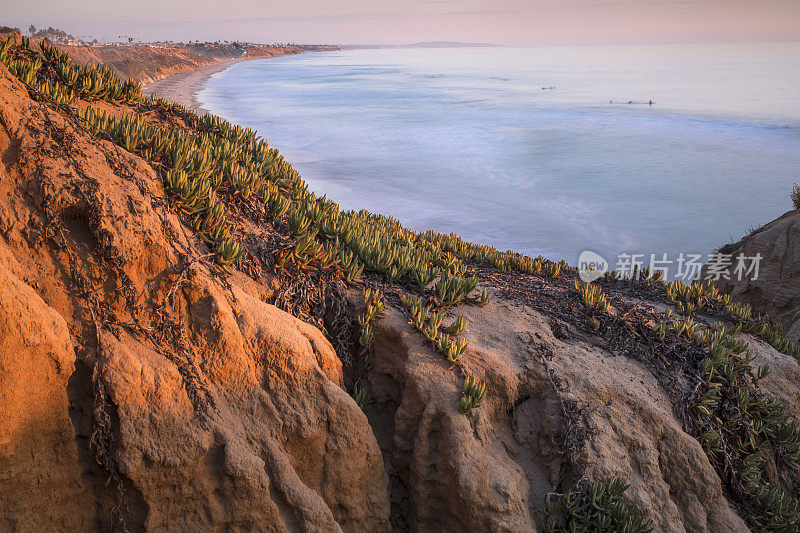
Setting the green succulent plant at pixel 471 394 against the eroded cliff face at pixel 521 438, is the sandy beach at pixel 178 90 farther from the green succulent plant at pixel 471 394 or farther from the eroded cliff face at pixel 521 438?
the green succulent plant at pixel 471 394

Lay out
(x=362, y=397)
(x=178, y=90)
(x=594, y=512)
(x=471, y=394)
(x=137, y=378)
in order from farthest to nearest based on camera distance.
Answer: (x=178, y=90)
(x=362, y=397)
(x=471, y=394)
(x=594, y=512)
(x=137, y=378)

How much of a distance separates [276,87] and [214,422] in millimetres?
57445

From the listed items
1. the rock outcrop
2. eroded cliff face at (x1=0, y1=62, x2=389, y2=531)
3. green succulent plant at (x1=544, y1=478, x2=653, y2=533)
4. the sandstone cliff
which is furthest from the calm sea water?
eroded cliff face at (x1=0, y1=62, x2=389, y2=531)

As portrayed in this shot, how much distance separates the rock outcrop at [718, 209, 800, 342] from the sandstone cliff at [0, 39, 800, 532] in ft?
18.5

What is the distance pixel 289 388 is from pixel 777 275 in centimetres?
1123

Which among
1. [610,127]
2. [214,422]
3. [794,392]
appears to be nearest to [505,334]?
[214,422]

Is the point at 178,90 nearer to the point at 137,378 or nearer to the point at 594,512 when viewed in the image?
the point at 137,378

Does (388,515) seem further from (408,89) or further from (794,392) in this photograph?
(408,89)

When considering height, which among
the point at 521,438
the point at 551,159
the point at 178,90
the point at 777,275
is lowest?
the point at 521,438

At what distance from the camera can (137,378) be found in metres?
3.71

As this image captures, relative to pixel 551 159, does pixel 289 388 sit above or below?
below

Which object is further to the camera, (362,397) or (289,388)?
(362,397)

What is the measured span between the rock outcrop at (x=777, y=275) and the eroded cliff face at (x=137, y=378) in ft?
33.7

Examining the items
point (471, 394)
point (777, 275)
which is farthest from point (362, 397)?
point (777, 275)
